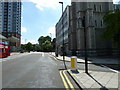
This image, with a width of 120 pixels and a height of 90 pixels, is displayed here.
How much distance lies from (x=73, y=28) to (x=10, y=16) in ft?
309

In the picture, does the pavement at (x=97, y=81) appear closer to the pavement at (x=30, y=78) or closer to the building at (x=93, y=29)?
the pavement at (x=30, y=78)

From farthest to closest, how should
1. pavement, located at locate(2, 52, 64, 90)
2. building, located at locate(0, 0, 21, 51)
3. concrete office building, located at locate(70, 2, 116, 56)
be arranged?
building, located at locate(0, 0, 21, 51)
concrete office building, located at locate(70, 2, 116, 56)
pavement, located at locate(2, 52, 64, 90)

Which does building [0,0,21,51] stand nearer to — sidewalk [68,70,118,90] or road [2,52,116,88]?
road [2,52,116,88]

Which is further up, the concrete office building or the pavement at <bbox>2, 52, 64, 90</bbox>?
the concrete office building

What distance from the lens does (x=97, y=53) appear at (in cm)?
3170

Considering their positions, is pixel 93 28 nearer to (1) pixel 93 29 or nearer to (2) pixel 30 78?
(1) pixel 93 29

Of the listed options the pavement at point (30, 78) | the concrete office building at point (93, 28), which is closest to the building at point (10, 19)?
the concrete office building at point (93, 28)

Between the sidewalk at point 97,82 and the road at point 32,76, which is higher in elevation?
the sidewalk at point 97,82

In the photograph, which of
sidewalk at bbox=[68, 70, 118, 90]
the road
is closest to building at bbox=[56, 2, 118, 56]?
the road

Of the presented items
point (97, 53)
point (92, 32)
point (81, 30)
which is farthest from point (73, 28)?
point (97, 53)

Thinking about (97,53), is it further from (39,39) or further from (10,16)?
(39,39)

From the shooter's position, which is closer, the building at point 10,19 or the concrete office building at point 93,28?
the concrete office building at point 93,28

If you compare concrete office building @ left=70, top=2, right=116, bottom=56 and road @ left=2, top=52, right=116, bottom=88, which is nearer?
road @ left=2, top=52, right=116, bottom=88

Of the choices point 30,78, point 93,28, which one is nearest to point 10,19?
point 93,28
